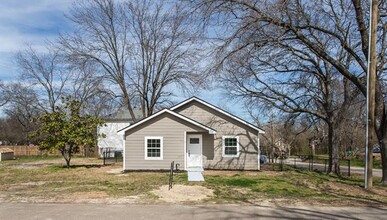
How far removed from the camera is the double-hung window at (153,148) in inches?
880

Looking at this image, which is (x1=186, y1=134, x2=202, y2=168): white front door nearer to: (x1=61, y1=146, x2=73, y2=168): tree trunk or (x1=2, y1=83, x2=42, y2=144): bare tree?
(x1=61, y1=146, x2=73, y2=168): tree trunk

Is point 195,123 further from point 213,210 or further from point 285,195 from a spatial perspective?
point 213,210

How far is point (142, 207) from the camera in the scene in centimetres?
1008

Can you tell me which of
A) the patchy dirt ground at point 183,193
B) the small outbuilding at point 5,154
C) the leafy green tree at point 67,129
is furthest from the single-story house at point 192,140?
the small outbuilding at point 5,154

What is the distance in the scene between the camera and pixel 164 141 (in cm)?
2245

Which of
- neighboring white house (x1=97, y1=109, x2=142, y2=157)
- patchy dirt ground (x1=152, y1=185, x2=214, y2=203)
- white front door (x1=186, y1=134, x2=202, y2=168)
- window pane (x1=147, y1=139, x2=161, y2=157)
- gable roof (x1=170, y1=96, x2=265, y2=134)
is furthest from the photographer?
neighboring white house (x1=97, y1=109, x2=142, y2=157)

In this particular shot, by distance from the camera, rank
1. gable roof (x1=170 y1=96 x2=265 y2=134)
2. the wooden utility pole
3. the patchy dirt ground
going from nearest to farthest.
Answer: the patchy dirt ground
the wooden utility pole
gable roof (x1=170 y1=96 x2=265 y2=134)

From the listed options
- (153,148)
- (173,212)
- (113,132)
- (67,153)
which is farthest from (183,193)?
(113,132)

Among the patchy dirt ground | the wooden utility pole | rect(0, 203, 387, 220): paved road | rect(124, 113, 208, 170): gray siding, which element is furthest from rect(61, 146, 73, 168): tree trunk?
the wooden utility pole

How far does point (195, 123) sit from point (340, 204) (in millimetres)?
12448

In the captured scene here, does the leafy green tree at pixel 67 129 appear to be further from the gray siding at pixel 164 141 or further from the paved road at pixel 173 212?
the paved road at pixel 173 212

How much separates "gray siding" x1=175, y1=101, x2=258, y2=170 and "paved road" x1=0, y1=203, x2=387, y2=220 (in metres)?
13.3

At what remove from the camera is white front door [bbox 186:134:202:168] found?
922 inches

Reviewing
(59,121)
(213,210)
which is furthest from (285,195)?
(59,121)
